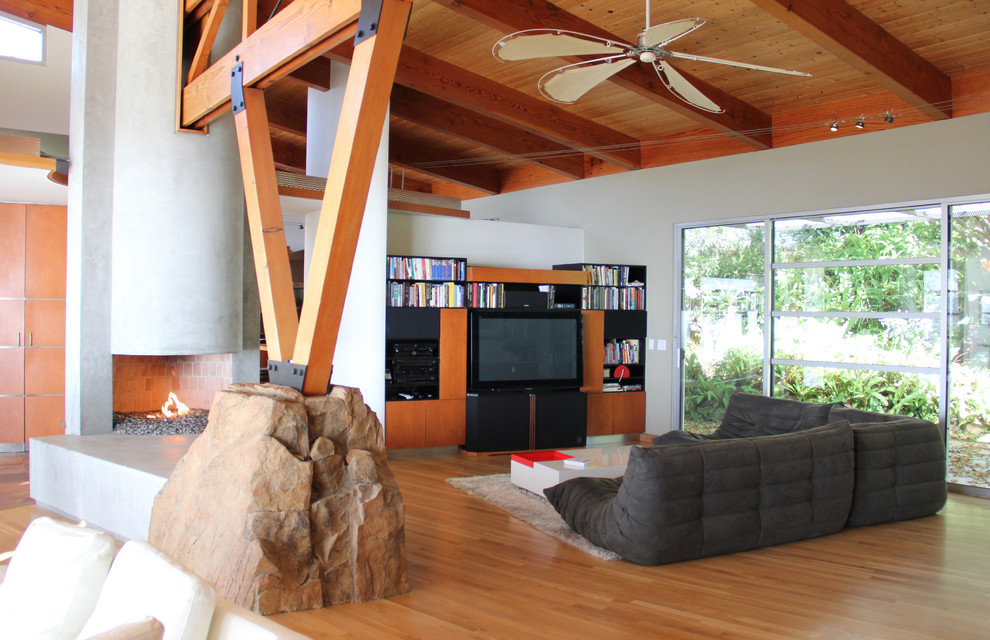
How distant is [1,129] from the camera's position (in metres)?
7.59

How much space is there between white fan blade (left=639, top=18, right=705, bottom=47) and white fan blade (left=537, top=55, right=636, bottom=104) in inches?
7.2

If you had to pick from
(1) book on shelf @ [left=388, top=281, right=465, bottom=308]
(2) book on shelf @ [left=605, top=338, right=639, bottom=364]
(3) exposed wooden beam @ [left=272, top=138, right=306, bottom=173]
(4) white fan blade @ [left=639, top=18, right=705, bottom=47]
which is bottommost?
(2) book on shelf @ [left=605, top=338, right=639, bottom=364]

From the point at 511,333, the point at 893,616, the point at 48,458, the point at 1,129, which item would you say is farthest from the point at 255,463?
the point at 1,129

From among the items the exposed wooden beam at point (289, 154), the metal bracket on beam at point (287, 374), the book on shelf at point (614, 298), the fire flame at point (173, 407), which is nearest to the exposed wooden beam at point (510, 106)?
the book on shelf at point (614, 298)

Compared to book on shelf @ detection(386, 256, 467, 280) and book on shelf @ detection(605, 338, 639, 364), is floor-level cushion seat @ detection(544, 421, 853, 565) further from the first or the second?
book on shelf @ detection(605, 338, 639, 364)

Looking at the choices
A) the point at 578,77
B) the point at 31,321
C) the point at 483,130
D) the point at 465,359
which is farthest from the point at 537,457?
the point at 31,321

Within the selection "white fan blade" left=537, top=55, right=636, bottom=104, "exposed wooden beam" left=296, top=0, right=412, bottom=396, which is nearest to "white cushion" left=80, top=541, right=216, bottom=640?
"exposed wooden beam" left=296, top=0, right=412, bottom=396

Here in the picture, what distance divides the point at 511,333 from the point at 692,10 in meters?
3.51

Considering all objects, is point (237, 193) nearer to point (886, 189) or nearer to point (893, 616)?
point (893, 616)

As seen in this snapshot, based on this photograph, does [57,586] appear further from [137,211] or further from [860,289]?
[860,289]

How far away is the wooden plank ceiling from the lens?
5.53 m

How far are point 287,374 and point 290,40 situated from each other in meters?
1.66

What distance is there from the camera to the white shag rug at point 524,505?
456 cm

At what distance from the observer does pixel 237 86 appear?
13.5 feet
